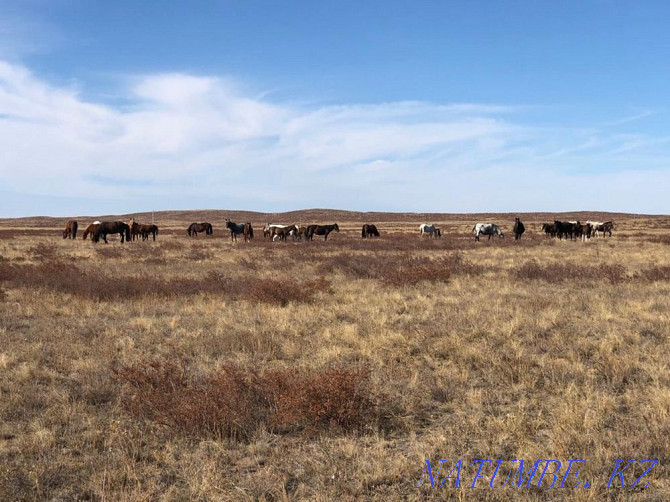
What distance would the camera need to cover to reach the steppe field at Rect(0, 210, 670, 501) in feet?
12.3

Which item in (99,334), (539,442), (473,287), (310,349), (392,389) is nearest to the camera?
(539,442)

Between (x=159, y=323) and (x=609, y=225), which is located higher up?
(x=609, y=225)

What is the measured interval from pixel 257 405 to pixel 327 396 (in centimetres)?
83

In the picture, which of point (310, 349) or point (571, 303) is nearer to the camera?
point (310, 349)

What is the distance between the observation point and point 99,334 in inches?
323

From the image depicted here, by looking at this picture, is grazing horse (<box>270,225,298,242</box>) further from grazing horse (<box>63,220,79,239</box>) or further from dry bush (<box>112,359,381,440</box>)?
dry bush (<box>112,359,381,440</box>)

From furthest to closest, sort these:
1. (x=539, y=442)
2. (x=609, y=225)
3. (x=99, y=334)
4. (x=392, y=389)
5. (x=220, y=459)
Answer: (x=609, y=225) < (x=99, y=334) < (x=392, y=389) < (x=539, y=442) < (x=220, y=459)

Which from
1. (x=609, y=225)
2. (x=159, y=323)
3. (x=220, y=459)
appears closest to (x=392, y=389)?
(x=220, y=459)

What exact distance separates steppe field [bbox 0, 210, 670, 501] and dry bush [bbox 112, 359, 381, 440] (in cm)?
2

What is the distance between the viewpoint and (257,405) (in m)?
5.05

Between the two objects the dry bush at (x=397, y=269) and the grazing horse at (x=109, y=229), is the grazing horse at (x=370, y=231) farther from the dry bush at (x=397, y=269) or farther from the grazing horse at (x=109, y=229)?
the dry bush at (x=397, y=269)

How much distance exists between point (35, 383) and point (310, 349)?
3.78 meters

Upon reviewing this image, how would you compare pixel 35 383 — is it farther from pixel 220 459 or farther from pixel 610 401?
pixel 610 401

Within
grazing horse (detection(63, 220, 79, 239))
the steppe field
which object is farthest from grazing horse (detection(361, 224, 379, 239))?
the steppe field
